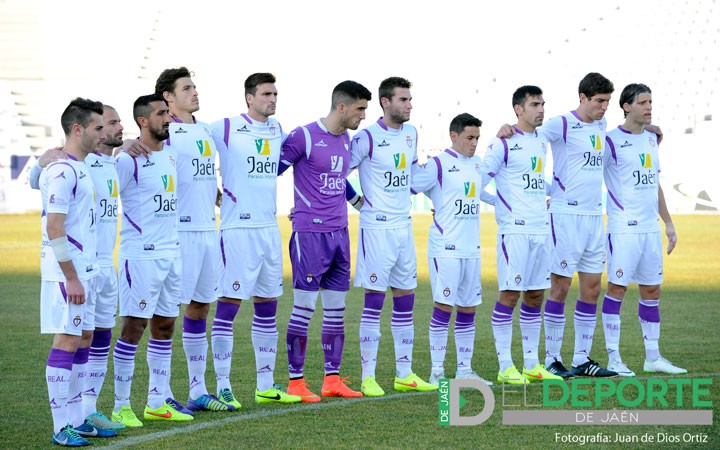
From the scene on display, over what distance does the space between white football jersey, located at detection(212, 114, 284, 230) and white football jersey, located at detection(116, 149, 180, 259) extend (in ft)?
2.36

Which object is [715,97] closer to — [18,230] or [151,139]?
[18,230]

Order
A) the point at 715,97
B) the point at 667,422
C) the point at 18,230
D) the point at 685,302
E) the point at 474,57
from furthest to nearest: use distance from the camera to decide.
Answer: the point at 474,57 → the point at 715,97 → the point at 18,230 → the point at 685,302 → the point at 667,422

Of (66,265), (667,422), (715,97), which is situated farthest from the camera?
(715,97)

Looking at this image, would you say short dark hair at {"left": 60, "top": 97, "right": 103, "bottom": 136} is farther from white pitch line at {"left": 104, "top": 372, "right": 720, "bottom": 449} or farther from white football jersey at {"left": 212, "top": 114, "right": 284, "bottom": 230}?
white pitch line at {"left": 104, "top": 372, "right": 720, "bottom": 449}

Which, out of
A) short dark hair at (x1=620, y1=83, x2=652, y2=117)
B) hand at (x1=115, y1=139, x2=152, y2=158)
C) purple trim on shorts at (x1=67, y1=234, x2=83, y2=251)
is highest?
short dark hair at (x1=620, y1=83, x2=652, y2=117)

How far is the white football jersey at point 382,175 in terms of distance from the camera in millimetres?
8992

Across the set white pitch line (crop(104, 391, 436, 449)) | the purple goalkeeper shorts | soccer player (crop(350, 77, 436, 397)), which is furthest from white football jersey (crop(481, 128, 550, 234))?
white pitch line (crop(104, 391, 436, 449))

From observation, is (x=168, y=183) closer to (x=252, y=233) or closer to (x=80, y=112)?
(x=252, y=233)

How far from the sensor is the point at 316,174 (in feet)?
28.4

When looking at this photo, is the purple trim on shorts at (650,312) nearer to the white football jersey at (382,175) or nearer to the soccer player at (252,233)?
the white football jersey at (382,175)

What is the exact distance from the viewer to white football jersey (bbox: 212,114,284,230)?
8.41m

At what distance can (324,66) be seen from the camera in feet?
153

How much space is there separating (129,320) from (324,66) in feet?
130

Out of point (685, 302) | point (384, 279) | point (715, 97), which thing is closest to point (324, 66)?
point (715, 97)
